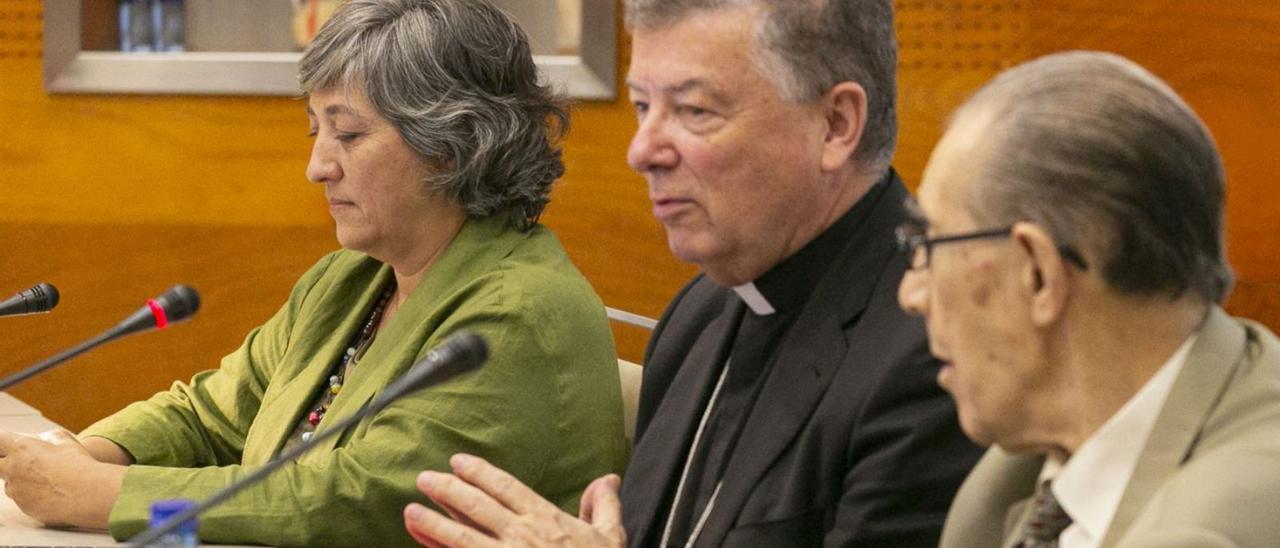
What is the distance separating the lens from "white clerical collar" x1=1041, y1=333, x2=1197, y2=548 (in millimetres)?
1375

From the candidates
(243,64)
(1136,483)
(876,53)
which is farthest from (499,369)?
(243,64)

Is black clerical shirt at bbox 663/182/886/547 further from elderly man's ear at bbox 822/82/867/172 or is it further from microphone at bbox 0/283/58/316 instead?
microphone at bbox 0/283/58/316

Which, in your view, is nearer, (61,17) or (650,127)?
(650,127)

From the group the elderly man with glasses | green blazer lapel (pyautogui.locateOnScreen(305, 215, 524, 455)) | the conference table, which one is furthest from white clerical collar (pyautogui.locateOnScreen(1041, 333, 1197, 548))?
the conference table

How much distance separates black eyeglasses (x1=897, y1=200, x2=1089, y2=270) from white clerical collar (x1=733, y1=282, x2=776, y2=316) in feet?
1.73

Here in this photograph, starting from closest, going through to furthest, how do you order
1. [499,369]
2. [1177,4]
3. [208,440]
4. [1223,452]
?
1. [1223,452]
2. [499,369]
3. [208,440]
4. [1177,4]

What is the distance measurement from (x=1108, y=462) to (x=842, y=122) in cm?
70

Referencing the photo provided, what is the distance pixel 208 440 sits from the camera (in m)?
2.93

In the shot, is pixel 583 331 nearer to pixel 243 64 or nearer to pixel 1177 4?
pixel 1177 4

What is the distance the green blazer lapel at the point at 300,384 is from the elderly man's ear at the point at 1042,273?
5.10 ft

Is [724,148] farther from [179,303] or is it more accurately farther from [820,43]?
[179,303]

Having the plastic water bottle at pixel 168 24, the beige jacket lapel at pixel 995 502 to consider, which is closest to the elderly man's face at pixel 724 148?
the beige jacket lapel at pixel 995 502

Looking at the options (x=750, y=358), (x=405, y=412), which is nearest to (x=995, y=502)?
(x=750, y=358)

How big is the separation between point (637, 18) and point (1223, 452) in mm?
963
